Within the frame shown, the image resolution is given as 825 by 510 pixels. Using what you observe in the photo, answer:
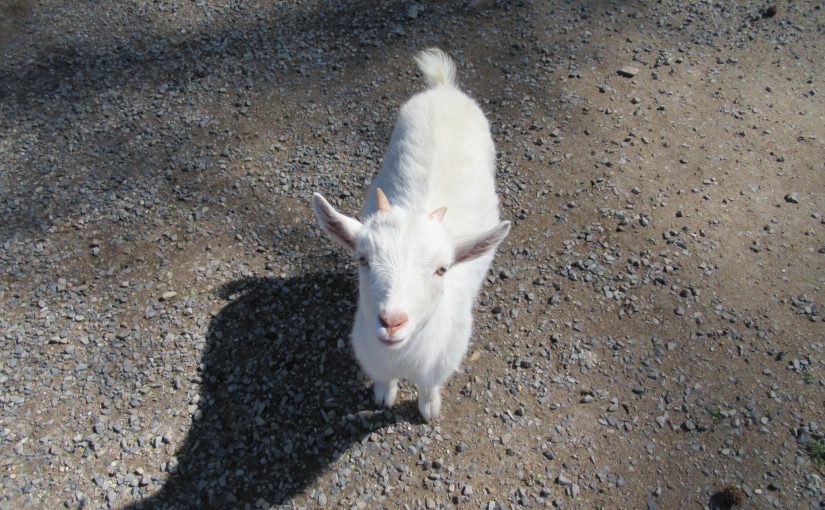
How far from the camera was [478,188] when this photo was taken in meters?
4.25

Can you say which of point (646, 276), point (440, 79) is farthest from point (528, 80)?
point (646, 276)

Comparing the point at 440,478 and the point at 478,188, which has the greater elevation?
the point at 478,188

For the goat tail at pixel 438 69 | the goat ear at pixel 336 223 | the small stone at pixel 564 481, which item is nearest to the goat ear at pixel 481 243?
the goat ear at pixel 336 223

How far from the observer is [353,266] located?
16.7 feet

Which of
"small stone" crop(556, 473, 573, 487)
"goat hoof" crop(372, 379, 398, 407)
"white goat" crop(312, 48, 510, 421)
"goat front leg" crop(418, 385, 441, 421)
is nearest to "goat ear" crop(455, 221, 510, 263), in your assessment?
"white goat" crop(312, 48, 510, 421)

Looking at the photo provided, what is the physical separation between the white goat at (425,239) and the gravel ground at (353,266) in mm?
791

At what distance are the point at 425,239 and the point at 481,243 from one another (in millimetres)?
402

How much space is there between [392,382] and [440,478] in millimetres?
800

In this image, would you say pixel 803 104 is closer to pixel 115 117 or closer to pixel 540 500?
pixel 540 500

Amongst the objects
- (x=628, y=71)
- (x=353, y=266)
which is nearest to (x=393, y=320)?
(x=353, y=266)

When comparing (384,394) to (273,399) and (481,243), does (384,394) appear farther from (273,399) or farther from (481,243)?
(481,243)

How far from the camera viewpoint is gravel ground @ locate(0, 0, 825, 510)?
153 inches

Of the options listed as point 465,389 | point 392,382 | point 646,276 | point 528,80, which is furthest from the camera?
point 528,80

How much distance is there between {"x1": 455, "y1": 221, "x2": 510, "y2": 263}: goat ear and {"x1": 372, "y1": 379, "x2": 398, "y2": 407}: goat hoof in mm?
1495
